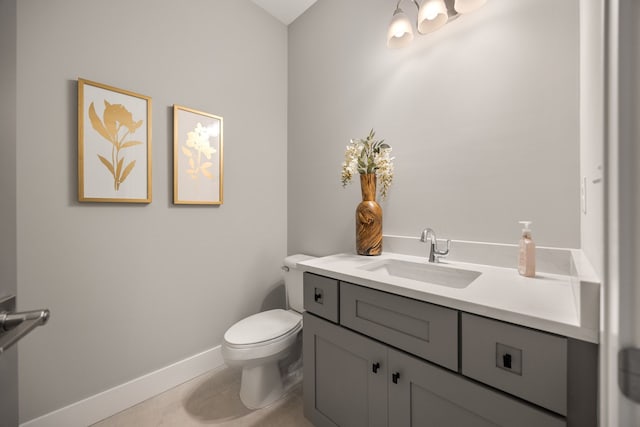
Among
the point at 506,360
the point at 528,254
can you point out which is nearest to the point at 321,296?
the point at 506,360

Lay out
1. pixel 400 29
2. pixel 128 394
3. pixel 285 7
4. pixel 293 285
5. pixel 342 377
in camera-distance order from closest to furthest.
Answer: pixel 342 377 → pixel 400 29 → pixel 128 394 → pixel 293 285 → pixel 285 7

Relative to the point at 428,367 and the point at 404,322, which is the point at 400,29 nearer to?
the point at 404,322

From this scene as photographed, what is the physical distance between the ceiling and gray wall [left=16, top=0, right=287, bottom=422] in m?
0.07

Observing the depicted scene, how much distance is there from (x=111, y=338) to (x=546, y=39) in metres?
2.55

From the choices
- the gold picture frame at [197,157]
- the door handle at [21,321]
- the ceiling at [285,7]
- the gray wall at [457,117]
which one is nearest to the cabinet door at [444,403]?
the gray wall at [457,117]

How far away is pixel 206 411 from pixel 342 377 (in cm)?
89

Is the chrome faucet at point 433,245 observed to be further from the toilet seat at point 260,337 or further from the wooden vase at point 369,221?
the toilet seat at point 260,337

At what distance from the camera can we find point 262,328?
1.52m

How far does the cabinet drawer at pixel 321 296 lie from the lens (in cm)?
116

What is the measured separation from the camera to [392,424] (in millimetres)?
951

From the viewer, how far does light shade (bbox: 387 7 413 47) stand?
134 cm

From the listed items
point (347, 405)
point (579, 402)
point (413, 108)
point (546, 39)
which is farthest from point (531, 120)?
point (347, 405)

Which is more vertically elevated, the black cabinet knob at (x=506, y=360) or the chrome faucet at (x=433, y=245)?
the chrome faucet at (x=433, y=245)

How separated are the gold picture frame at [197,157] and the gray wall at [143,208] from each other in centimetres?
6
